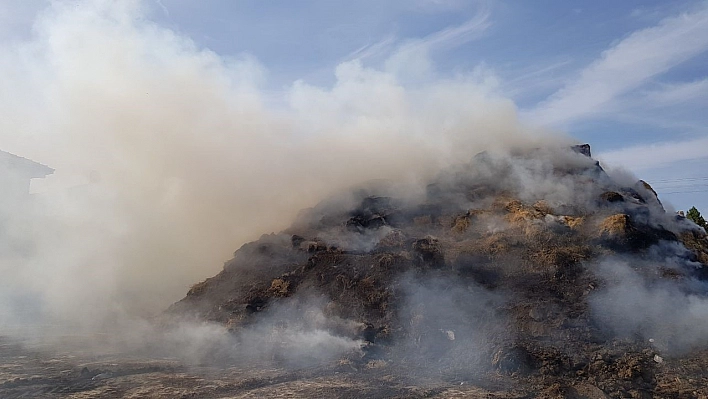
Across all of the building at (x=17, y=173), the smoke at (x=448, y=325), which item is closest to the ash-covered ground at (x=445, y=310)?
the smoke at (x=448, y=325)

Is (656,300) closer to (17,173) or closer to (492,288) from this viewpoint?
(492,288)

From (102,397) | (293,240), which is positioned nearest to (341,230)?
(293,240)

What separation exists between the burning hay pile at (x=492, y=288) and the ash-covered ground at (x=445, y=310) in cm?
8

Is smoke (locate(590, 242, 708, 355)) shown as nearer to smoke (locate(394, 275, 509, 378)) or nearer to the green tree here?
smoke (locate(394, 275, 509, 378))

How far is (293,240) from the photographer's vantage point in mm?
28422

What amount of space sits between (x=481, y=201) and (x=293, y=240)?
11204 mm

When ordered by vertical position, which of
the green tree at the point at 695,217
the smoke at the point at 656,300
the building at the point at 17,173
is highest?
the building at the point at 17,173

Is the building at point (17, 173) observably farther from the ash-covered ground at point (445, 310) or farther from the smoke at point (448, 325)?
the smoke at point (448, 325)

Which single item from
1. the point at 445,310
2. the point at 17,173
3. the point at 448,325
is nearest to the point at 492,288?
the point at 445,310

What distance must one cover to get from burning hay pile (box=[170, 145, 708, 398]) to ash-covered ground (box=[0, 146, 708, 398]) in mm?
78

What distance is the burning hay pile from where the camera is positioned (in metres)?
17.8

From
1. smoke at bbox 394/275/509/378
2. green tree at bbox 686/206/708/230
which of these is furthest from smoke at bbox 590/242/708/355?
green tree at bbox 686/206/708/230

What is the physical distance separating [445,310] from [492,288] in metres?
2.67

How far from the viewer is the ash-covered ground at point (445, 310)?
16.4 metres
